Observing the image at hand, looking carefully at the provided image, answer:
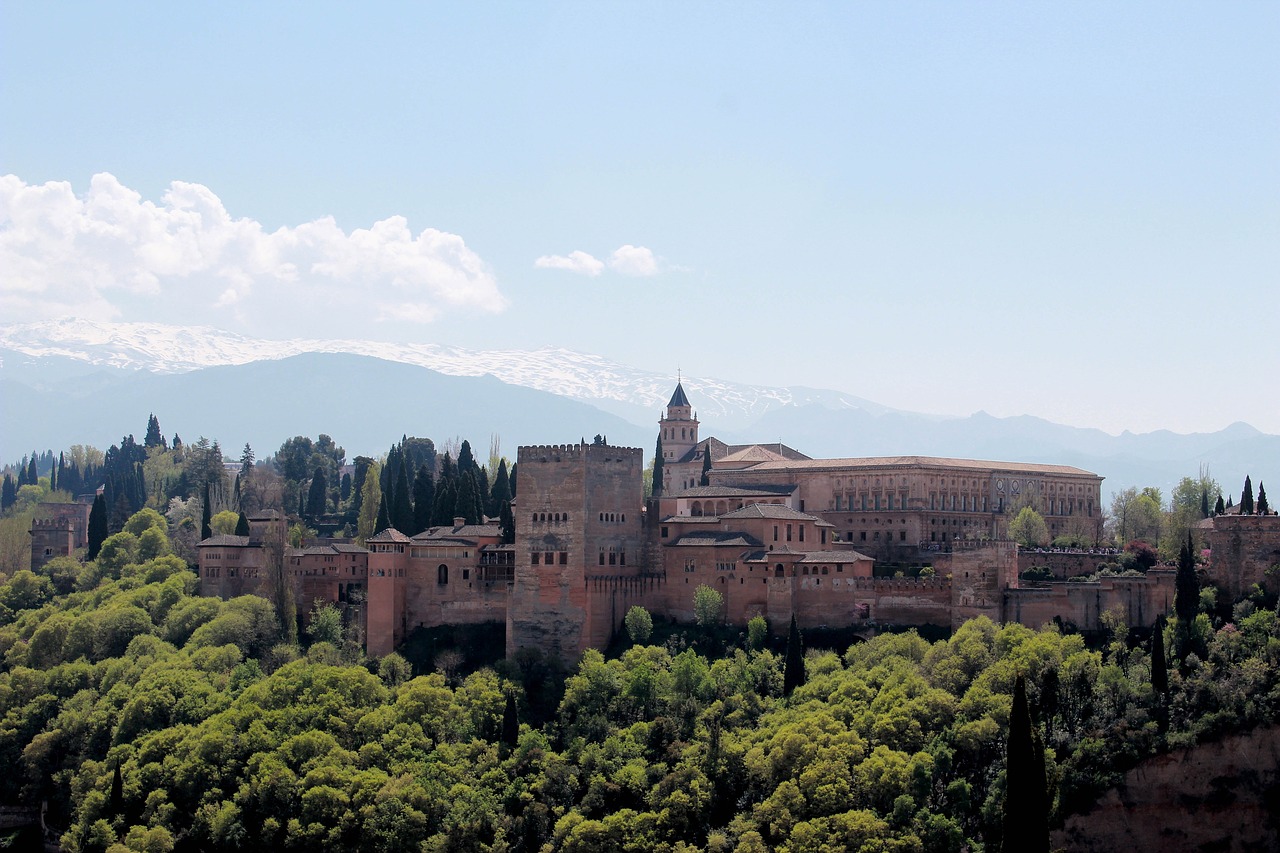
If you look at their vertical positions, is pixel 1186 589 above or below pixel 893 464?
below

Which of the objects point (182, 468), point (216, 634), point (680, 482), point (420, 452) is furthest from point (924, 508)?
point (182, 468)

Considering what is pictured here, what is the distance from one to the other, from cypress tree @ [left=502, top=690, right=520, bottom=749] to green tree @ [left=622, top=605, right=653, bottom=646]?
6.86 m

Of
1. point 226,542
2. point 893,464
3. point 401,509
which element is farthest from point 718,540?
point 226,542

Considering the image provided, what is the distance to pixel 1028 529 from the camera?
82.4 meters

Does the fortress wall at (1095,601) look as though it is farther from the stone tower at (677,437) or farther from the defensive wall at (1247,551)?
the stone tower at (677,437)

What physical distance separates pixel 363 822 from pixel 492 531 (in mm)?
20170

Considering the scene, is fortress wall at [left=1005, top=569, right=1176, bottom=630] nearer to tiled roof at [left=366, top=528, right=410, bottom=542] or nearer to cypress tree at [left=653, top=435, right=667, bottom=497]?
tiled roof at [left=366, top=528, right=410, bottom=542]

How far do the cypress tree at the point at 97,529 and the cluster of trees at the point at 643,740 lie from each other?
21.7 m

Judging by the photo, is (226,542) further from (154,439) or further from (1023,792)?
(154,439)

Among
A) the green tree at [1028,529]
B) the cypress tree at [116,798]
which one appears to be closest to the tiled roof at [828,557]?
the green tree at [1028,529]

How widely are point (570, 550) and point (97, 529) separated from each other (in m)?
38.0

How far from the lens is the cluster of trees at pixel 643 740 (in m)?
51.1

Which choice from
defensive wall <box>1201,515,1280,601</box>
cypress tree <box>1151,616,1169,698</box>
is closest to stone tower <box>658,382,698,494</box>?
defensive wall <box>1201,515,1280,601</box>

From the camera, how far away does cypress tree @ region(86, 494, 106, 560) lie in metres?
91.2
